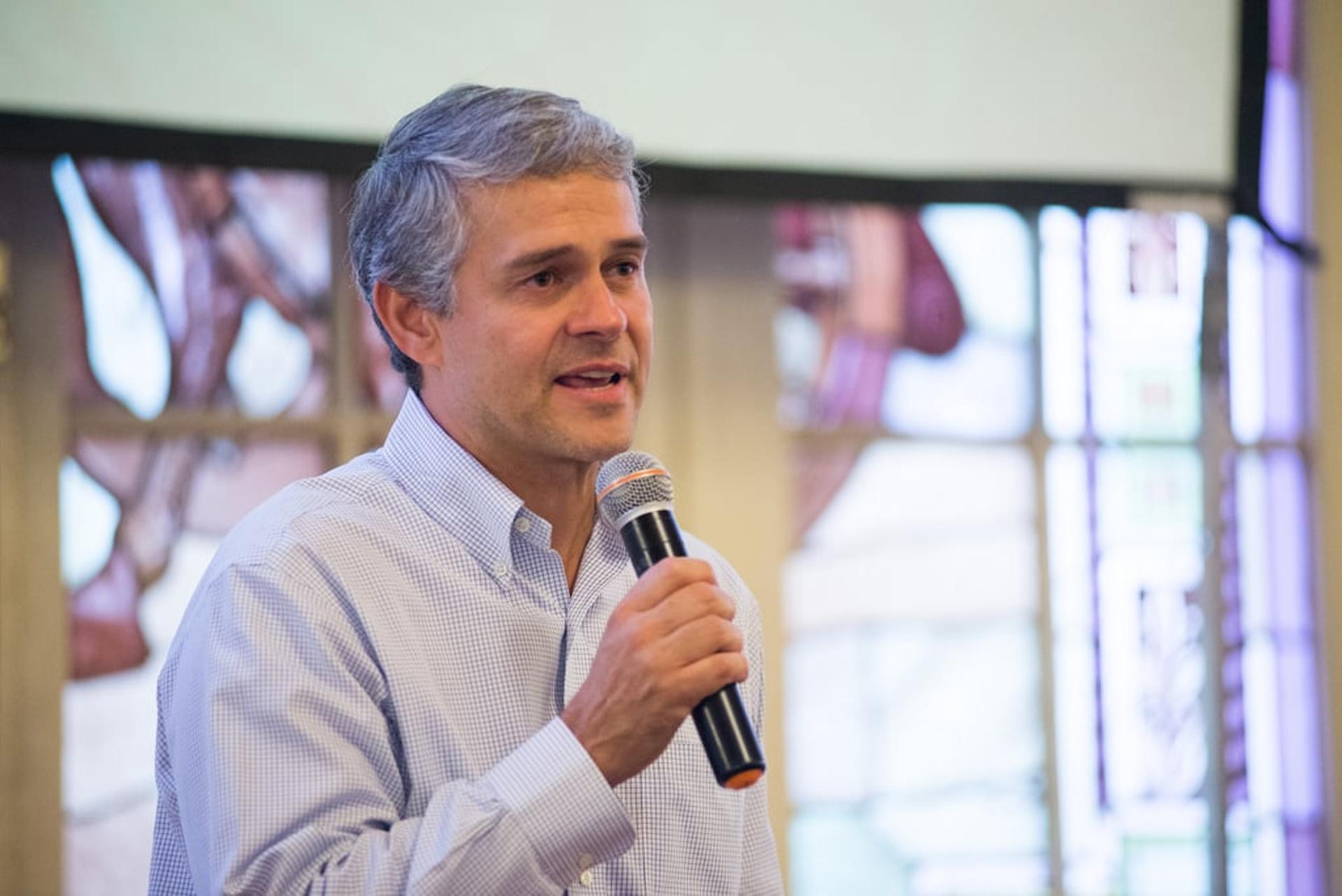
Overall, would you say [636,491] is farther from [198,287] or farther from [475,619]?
[198,287]

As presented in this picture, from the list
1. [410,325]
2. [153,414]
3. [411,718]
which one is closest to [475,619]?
[411,718]

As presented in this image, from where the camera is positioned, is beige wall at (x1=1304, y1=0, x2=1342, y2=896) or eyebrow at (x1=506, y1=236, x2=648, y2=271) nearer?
eyebrow at (x1=506, y1=236, x2=648, y2=271)

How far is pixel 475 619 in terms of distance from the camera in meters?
1.39

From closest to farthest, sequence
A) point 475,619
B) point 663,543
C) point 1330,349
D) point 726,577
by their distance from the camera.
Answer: point 663,543
point 475,619
point 726,577
point 1330,349

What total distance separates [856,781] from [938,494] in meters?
0.65

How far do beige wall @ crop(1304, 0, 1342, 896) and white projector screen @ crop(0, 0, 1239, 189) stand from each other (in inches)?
25.1

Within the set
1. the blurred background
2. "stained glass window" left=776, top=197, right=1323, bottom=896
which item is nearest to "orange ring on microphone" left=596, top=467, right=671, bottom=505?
the blurred background

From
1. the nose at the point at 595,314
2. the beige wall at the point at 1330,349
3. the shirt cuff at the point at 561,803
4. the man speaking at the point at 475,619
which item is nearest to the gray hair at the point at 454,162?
the man speaking at the point at 475,619

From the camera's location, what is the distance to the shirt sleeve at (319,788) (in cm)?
116

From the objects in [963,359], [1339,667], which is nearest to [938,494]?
[963,359]

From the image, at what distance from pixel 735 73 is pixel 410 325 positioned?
142cm

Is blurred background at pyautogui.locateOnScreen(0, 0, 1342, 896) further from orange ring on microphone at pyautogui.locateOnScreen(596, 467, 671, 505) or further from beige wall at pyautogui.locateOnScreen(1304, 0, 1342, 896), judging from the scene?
orange ring on microphone at pyautogui.locateOnScreen(596, 467, 671, 505)

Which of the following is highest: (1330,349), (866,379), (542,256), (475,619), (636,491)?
(1330,349)

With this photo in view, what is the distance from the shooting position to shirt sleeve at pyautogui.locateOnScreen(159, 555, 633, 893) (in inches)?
45.7
